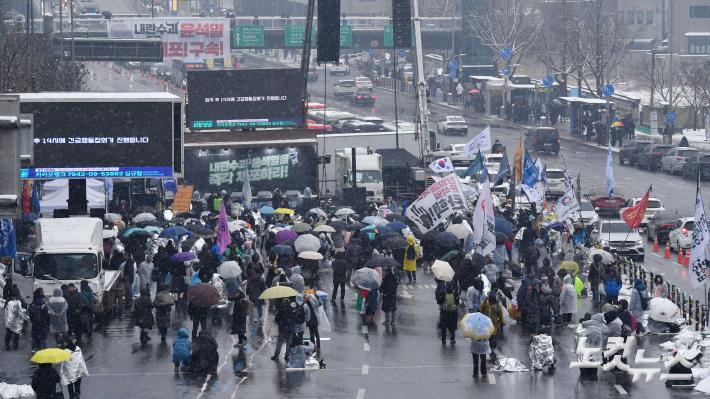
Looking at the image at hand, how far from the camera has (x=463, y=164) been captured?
64.9 metres

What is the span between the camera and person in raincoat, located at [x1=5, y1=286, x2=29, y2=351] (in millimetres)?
30297

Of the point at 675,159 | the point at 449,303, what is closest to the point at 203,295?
the point at 449,303

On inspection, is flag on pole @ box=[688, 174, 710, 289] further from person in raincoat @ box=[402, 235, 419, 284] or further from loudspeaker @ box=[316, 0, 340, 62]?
loudspeaker @ box=[316, 0, 340, 62]

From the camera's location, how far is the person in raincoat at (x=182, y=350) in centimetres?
2728

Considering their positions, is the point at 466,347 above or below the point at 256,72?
below

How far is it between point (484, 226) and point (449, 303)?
20.6ft

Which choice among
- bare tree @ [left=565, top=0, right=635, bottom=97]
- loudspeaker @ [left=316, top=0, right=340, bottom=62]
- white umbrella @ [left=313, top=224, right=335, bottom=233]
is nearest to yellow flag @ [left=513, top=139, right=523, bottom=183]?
white umbrella @ [left=313, top=224, right=335, bottom=233]

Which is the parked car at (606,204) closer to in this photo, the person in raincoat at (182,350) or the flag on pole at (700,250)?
the flag on pole at (700,250)

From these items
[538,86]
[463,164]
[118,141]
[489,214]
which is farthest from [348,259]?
[538,86]

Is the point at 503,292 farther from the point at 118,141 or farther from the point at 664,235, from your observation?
the point at 664,235

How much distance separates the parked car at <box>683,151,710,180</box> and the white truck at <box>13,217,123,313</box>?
3476 centimetres

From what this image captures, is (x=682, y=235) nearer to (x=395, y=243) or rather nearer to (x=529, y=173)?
(x=529, y=173)

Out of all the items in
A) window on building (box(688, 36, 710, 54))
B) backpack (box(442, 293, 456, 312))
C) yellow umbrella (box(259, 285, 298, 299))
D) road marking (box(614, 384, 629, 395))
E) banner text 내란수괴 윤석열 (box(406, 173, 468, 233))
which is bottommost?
road marking (box(614, 384, 629, 395))

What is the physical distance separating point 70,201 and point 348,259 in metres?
7.42
